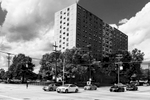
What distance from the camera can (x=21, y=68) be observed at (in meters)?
75.9

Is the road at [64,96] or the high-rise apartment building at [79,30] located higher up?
the high-rise apartment building at [79,30]

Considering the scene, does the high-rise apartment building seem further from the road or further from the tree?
the road

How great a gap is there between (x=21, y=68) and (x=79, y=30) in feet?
104

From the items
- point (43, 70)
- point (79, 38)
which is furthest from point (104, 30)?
point (43, 70)

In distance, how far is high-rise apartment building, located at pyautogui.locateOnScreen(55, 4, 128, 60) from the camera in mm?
85688

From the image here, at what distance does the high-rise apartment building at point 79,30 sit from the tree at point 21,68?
18209 mm

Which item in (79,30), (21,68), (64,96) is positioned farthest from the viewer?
(79,30)

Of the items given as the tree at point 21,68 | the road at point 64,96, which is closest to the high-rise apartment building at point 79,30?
the tree at point 21,68

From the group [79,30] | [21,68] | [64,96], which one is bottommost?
[64,96]

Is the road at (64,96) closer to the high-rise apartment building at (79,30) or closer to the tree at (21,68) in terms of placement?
the tree at (21,68)

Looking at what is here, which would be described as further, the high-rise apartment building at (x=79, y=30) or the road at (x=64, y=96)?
the high-rise apartment building at (x=79, y=30)

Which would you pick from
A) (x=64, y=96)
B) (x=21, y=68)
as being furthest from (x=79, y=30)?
(x=64, y=96)

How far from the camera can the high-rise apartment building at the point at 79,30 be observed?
85.7 meters

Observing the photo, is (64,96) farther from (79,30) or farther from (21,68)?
(79,30)
